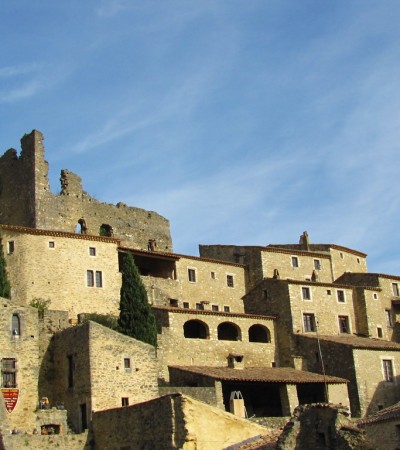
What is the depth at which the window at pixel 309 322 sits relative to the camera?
210 feet

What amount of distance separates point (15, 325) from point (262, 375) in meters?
17.6

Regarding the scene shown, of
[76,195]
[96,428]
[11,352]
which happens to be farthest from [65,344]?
[76,195]

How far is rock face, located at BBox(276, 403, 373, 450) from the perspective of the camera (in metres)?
26.8

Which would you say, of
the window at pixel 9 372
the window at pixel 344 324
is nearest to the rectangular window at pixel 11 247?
the window at pixel 9 372

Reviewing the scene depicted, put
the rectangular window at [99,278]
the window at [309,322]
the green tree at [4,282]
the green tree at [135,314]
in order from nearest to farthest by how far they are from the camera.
Answer: the green tree at [135,314] < the green tree at [4,282] < the rectangular window at [99,278] < the window at [309,322]

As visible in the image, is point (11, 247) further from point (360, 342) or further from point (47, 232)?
point (360, 342)

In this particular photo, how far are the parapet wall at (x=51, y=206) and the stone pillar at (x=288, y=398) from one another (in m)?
26.7

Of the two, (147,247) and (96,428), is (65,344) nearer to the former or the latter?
(96,428)

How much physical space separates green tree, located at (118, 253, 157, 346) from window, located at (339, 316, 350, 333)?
18812 millimetres

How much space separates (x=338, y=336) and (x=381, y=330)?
7.09 meters

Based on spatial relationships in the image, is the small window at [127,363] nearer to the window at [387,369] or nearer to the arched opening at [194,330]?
the arched opening at [194,330]

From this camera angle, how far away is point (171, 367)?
53.4m

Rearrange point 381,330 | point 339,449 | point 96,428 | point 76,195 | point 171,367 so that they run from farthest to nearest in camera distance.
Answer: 1. point 76,195
2. point 381,330
3. point 171,367
4. point 96,428
5. point 339,449

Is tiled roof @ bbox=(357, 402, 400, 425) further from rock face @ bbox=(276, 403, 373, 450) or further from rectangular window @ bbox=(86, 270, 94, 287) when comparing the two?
rectangular window @ bbox=(86, 270, 94, 287)
